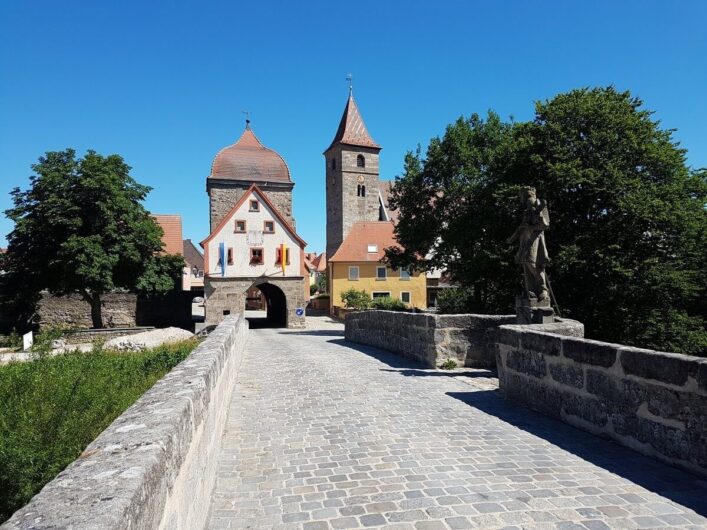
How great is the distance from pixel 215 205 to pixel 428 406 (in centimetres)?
4055

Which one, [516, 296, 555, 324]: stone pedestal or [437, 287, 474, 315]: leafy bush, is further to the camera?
[437, 287, 474, 315]: leafy bush

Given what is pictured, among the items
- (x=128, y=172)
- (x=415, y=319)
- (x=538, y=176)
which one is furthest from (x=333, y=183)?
(x=415, y=319)

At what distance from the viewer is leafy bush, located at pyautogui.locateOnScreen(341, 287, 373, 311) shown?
3991 cm

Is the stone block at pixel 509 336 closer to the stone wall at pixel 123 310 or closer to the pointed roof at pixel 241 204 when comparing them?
the pointed roof at pixel 241 204

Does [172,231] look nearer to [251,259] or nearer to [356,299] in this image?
[251,259]

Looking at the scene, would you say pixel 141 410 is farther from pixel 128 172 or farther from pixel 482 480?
pixel 128 172

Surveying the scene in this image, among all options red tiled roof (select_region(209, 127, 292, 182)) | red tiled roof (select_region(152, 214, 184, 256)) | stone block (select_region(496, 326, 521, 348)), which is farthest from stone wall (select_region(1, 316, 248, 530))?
red tiled roof (select_region(209, 127, 292, 182))

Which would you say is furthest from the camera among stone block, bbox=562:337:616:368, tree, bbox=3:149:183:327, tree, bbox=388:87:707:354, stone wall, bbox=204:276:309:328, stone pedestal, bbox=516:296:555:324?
stone wall, bbox=204:276:309:328

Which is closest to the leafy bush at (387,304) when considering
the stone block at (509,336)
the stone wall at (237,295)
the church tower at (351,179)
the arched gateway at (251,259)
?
the arched gateway at (251,259)

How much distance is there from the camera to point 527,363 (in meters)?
6.66

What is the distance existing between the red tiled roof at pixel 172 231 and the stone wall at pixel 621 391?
3562 cm

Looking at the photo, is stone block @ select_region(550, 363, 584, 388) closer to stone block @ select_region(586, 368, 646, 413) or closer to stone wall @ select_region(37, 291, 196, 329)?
stone block @ select_region(586, 368, 646, 413)

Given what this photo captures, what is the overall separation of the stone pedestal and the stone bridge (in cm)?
226

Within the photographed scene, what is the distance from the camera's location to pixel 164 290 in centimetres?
2906
